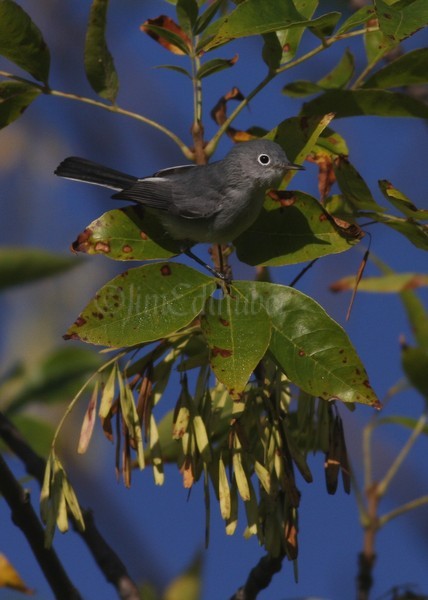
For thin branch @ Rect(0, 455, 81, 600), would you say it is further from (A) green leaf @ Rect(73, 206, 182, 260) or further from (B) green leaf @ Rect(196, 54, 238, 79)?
(B) green leaf @ Rect(196, 54, 238, 79)

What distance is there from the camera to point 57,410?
153 inches

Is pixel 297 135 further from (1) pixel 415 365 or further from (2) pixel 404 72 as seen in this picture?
(1) pixel 415 365

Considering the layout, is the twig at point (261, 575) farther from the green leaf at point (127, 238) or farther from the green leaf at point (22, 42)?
the green leaf at point (22, 42)

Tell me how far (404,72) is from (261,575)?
1.17m

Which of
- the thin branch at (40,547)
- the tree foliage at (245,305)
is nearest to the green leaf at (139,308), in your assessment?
the tree foliage at (245,305)

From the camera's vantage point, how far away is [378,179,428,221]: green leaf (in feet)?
5.57

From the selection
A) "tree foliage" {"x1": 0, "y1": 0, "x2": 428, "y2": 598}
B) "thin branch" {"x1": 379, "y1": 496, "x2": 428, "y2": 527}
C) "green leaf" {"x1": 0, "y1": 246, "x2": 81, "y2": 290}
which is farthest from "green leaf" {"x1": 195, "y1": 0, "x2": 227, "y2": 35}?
"thin branch" {"x1": 379, "y1": 496, "x2": 428, "y2": 527}

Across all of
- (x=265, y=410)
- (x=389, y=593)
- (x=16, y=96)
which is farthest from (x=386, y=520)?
(x=16, y=96)

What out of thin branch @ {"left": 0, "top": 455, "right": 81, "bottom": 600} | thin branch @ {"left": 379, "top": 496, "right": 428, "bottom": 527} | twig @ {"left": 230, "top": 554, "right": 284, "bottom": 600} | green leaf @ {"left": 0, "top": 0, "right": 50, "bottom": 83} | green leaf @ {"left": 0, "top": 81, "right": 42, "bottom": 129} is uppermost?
green leaf @ {"left": 0, "top": 0, "right": 50, "bottom": 83}

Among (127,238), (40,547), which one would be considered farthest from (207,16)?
(40,547)

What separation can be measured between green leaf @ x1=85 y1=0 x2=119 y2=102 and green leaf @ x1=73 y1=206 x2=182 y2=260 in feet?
1.11

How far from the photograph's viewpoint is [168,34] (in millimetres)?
A: 1877

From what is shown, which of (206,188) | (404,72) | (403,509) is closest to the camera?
(404,72)

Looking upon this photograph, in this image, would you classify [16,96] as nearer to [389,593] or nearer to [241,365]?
[241,365]
